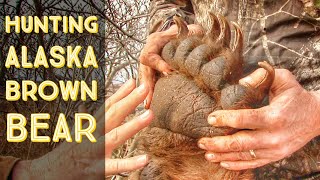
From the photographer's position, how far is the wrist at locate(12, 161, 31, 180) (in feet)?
6.26

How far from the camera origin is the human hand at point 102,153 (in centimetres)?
169

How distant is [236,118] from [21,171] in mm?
919

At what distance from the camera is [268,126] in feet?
5.07

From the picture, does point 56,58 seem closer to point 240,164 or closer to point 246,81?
point 240,164

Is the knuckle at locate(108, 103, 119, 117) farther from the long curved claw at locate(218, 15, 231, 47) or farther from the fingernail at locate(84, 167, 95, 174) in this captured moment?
the long curved claw at locate(218, 15, 231, 47)

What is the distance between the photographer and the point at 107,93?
4398mm

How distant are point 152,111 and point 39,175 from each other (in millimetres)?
570

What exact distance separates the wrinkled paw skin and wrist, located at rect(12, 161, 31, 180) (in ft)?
1.73

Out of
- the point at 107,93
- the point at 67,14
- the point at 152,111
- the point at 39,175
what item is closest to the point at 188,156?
the point at 152,111

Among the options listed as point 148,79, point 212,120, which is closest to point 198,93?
point 212,120

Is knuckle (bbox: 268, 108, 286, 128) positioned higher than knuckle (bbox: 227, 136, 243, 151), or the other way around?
knuckle (bbox: 268, 108, 286, 128)

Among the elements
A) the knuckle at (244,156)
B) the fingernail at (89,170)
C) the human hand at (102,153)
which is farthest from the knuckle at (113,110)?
the knuckle at (244,156)

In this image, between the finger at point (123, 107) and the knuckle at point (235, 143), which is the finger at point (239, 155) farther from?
the finger at point (123, 107)

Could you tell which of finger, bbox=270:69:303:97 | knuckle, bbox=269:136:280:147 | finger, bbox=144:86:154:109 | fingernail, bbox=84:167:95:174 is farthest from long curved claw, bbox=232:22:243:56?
fingernail, bbox=84:167:95:174
